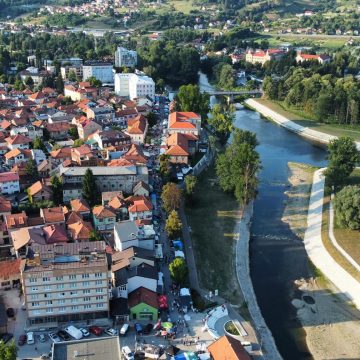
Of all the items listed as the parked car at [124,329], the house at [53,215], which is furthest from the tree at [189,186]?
the parked car at [124,329]

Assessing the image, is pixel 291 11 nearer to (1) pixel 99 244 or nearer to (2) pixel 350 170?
(2) pixel 350 170

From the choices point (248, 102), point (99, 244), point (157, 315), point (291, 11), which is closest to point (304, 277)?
point (157, 315)

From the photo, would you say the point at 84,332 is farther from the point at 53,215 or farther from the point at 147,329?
the point at 53,215

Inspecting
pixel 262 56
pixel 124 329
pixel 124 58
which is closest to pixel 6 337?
pixel 124 329

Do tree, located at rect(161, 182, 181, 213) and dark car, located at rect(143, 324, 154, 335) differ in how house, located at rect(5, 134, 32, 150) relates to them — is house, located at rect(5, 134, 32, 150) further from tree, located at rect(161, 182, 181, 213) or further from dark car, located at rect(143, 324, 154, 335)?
dark car, located at rect(143, 324, 154, 335)

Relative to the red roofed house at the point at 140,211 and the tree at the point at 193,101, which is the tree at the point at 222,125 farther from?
the red roofed house at the point at 140,211
